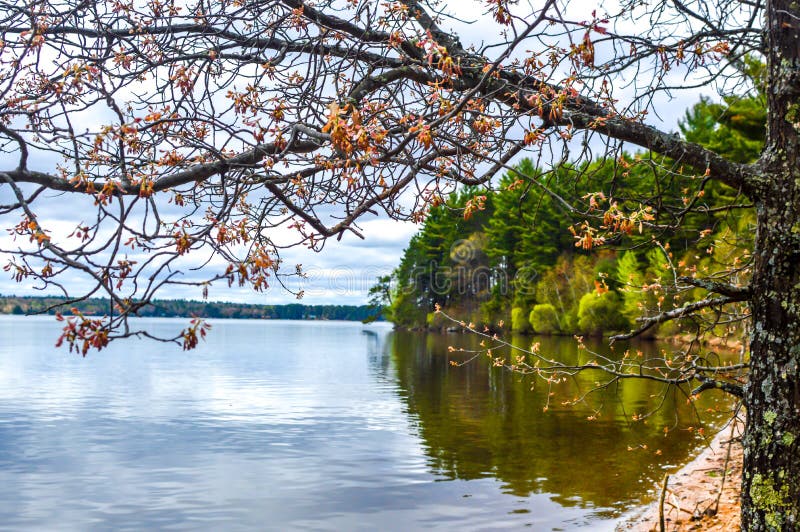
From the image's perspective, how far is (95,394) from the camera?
27.0 metres

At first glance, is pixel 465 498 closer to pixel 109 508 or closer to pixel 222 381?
pixel 109 508

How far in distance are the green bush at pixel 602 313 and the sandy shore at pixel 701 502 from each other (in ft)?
140

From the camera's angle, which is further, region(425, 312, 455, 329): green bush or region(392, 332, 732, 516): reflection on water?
region(425, 312, 455, 329): green bush

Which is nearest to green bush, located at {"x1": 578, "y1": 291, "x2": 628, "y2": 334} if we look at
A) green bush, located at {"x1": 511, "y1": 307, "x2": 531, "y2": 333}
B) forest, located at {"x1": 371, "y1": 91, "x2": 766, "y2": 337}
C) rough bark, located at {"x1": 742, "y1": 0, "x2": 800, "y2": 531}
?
forest, located at {"x1": 371, "y1": 91, "x2": 766, "y2": 337}

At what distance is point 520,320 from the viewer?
69188 mm

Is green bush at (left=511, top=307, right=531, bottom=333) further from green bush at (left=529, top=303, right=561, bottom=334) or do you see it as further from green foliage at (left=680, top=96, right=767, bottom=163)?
green foliage at (left=680, top=96, right=767, bottom=163)

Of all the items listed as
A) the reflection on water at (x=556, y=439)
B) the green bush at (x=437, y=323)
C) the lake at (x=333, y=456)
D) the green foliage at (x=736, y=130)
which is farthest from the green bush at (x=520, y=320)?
the reflection on water at (x=556, y=439)

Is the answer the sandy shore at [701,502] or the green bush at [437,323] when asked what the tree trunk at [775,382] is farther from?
the green bush at [437,323]

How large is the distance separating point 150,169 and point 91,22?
207cm

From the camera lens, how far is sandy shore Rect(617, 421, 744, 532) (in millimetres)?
7887

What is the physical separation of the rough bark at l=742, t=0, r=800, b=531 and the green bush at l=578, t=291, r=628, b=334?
49.7 metres

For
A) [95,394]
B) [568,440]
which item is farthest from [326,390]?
[568,440]

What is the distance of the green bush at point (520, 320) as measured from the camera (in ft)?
225

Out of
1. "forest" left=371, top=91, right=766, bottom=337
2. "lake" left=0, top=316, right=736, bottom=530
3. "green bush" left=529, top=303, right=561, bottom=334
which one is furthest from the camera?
"green bush" left=529, top=303, right=561, bottom=334
